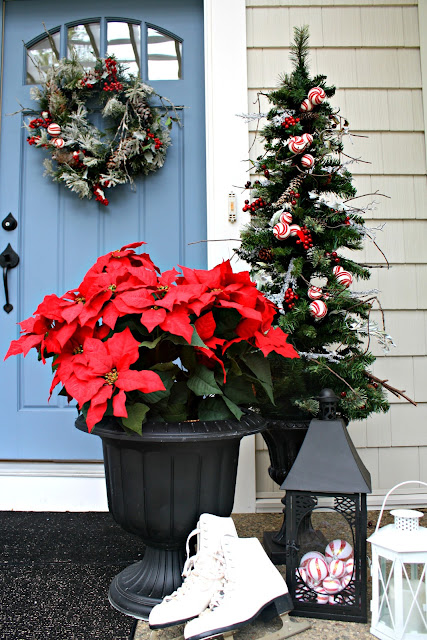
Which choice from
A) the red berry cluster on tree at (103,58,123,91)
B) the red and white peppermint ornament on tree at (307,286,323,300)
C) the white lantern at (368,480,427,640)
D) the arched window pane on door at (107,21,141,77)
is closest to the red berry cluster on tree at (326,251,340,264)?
the red and white peppermint ornament on tree at (307,286,323,300)

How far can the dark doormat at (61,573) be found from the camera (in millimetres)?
1046

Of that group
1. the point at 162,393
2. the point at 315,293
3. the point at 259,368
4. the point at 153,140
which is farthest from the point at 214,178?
the point at 162,393

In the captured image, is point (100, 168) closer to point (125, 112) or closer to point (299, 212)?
point (125, 112)

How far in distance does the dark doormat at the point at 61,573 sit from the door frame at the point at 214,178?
8cm

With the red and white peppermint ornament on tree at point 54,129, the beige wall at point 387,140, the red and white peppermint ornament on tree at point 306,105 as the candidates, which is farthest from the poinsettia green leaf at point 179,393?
the red and white peppermint ornament on tree at point 54,129

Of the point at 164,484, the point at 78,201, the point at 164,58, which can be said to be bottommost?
the point at 164,484

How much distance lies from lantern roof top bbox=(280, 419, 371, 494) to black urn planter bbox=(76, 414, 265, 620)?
14 centimetres

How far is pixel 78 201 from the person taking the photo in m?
2.10

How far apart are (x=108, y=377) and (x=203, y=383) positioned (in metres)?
0.23

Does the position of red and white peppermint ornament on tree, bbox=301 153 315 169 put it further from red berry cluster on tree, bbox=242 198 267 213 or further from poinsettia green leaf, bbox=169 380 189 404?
poinsettia green leaf, bbox=169 380 189 404

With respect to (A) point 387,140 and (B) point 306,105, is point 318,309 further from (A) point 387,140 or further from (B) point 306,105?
(A) point 387,140

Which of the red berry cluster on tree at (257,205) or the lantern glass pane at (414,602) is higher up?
the red berry cluster on tree at (257,205)

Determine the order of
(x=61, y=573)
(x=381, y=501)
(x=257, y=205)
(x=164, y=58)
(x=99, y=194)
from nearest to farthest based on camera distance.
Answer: (x=61, y=573), (x=257, y=205), (x=381, y=501), (x=99, y=194), (x=164, y=58)

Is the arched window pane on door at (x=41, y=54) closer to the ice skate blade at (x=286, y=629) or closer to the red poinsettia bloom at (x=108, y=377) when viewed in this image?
the red poinsettia bloom at (x=108, y=377)
